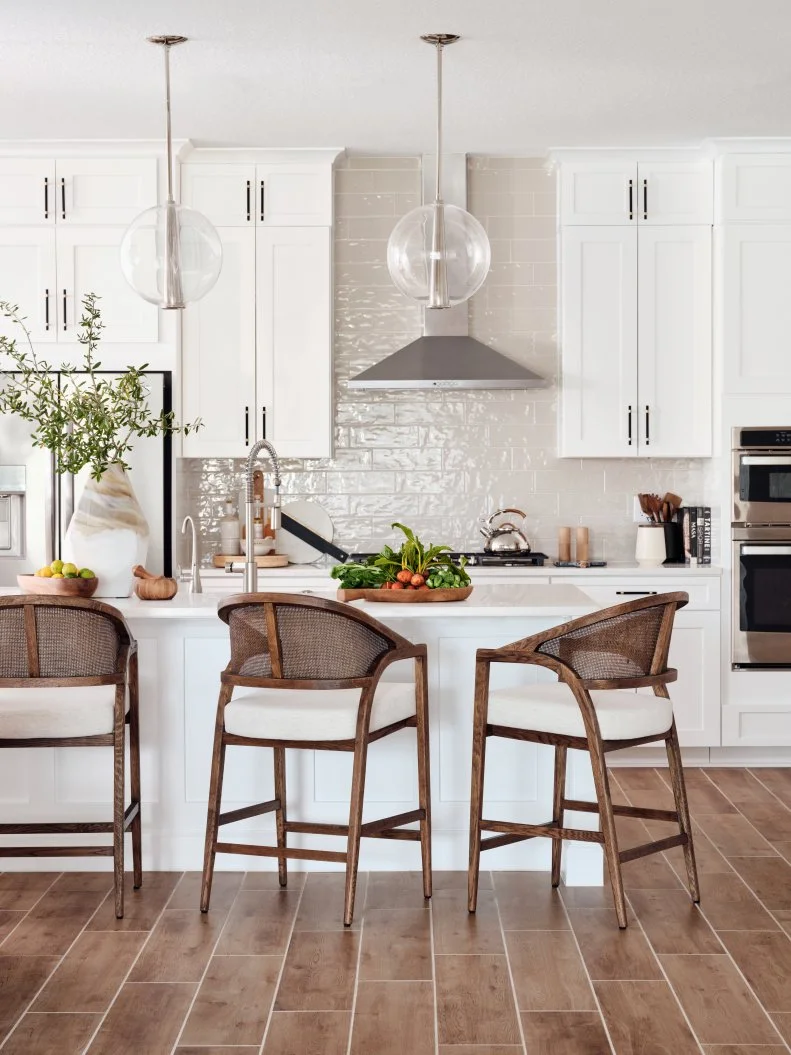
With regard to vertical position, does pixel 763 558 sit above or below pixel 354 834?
above

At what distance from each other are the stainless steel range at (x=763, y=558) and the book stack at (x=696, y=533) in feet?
0.79

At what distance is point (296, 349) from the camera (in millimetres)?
5379

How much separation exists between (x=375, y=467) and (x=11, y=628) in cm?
284

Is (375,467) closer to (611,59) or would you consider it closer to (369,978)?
(611,59)

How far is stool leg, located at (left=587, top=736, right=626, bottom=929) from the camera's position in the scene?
2998 millimetres

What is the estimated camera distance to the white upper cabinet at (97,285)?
522cm

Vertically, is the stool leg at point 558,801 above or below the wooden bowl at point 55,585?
below

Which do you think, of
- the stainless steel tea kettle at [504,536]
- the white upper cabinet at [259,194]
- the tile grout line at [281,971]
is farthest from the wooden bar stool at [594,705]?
the white upper cabinet at [259,194]

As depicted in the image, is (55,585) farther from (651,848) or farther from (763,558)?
(763,558)

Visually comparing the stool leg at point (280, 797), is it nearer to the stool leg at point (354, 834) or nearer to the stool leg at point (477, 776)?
the stool leg at point (354, 834)

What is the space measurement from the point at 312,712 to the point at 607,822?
2.73 feet

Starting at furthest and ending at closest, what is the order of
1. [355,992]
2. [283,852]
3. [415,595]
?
[415,595]
[283,852]
[355,992]

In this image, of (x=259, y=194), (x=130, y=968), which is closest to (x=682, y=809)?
(x=130, y=968)

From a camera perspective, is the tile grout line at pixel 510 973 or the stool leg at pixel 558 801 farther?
→ the stool leg at pixel 558 801
